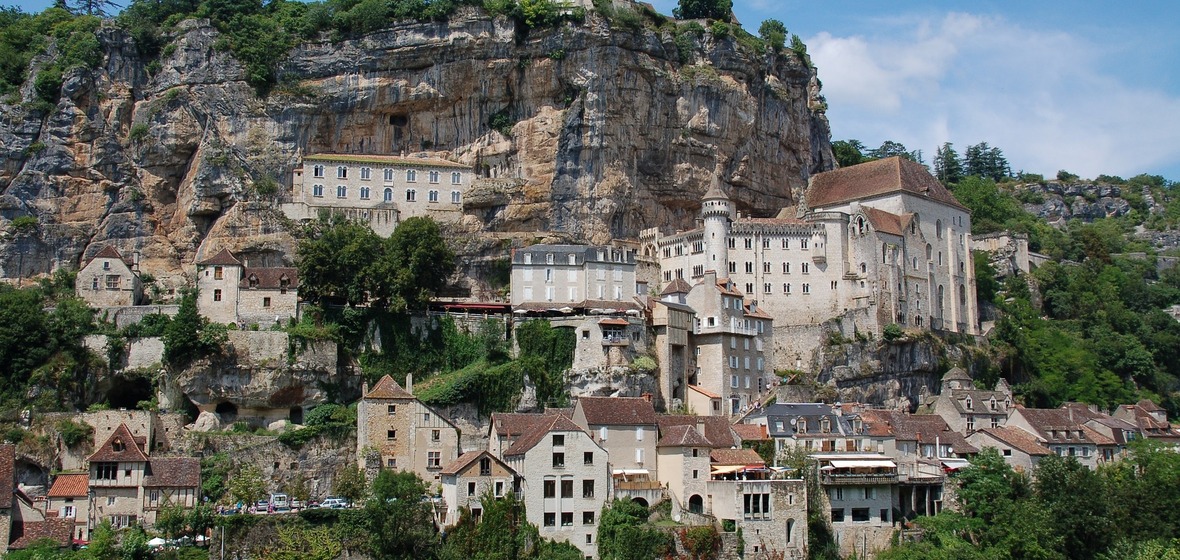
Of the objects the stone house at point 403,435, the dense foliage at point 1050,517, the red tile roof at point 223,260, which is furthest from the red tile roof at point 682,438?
the red tile roof at point 223,260

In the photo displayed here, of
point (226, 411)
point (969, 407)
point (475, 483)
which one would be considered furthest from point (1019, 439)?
point (226, 411)

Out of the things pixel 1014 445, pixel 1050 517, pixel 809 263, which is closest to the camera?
pixel 1050 517

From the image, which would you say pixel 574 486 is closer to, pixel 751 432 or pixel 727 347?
pixel 751 432

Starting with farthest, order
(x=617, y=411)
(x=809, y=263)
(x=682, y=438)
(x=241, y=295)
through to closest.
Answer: (x=809, y=263), (x=241, y=295), (x=617, y=411), (x=682, y=438)

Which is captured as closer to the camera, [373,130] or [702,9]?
[373,130]

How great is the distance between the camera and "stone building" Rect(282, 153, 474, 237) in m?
76.6

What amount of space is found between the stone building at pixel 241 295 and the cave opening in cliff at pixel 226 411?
4.90m

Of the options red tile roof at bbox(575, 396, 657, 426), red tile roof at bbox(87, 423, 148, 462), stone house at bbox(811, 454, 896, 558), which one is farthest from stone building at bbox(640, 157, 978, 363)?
red tile roof at bbox(87, 423, 148, 462)

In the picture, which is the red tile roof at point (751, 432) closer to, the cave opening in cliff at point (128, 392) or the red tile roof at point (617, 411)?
the red tile roof at point (617, 411)

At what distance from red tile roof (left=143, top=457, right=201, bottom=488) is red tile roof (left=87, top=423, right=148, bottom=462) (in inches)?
30.6

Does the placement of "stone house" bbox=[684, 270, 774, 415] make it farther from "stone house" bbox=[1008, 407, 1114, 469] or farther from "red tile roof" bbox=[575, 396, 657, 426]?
"stone house" bbox=[1008, 407, 1114, 469]

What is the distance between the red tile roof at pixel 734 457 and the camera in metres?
56.9

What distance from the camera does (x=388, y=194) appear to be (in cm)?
7788

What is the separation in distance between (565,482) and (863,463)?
15.2m
